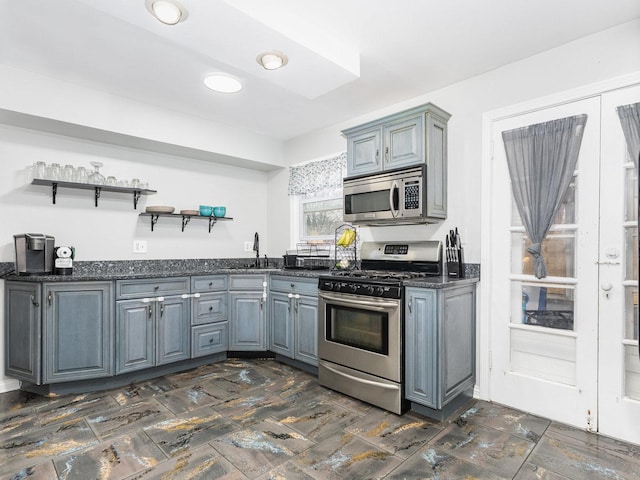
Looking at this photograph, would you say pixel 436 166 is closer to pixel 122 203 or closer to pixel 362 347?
pixel 362 347

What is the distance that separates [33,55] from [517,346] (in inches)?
156

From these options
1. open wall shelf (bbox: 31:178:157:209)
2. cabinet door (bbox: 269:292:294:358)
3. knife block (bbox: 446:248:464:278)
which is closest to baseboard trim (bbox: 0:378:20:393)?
open wall shelf (bbox: 31:178:157:209)

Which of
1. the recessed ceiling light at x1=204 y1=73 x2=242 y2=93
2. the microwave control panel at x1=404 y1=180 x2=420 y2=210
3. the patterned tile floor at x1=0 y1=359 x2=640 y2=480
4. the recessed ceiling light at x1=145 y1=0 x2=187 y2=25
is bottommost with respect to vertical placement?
the patterned tile floor at x1=0 y1=359 x2=640 y2=480

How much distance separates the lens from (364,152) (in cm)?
321

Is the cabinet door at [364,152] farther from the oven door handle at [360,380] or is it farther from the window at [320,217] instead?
the oven door handle at [360,380]

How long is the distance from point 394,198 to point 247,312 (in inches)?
72.9

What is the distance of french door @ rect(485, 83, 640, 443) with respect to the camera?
7.16 ft

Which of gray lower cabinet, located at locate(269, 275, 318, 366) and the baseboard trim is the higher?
gray lower cabinet, located at locate(269, 275, 318, 366)

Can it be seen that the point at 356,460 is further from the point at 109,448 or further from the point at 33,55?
the point at 33,55

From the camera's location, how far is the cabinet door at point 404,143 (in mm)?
2834

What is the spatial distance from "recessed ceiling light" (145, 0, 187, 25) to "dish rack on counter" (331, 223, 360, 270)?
227 centimetres

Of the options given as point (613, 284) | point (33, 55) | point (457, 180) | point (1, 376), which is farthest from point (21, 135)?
point (613, 284)

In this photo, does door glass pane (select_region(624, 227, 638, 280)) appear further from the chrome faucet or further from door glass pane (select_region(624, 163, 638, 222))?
the chrome faucet

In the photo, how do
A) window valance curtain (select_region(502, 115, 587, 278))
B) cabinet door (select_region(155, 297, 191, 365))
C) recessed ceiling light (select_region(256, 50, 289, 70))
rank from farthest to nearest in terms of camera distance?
cabinet door (select_region(155, 297, 191, 365)), window valance curtain (select_region(502, 115, 587, 278)), recessed ceiling light (select_region(256, 50, 289, 70))
